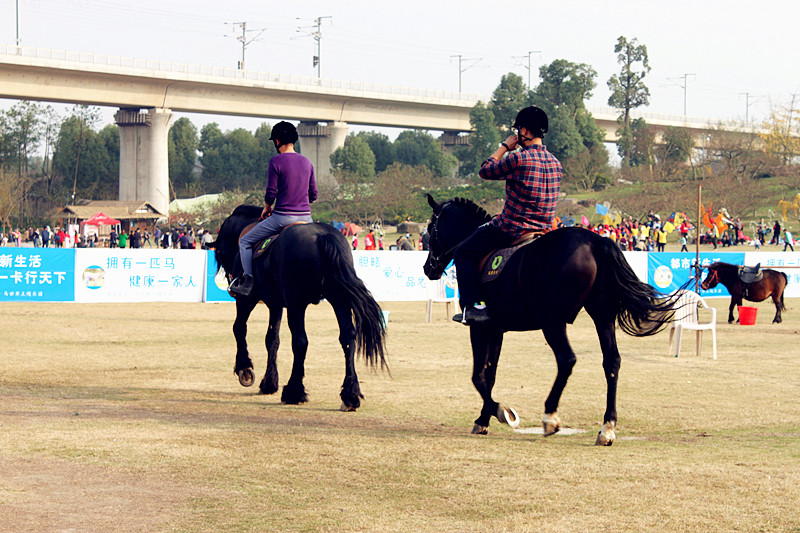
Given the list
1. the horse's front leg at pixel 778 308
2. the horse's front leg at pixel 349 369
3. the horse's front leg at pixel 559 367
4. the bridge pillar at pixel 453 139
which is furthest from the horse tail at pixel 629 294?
the bridge pillar at pixel 453 139

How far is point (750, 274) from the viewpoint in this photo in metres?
21.7

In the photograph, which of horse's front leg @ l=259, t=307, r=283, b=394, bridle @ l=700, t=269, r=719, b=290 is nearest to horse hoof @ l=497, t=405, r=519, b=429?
horse's front leg @ l=259, t=307, r=283, b=394

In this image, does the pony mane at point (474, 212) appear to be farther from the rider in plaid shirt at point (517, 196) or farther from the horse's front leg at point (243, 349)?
the horse's front leg at point (243, 349)

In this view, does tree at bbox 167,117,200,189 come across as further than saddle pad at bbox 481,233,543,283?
Yes

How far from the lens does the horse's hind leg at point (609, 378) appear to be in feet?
25.7

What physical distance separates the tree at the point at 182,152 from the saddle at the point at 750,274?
312 ft

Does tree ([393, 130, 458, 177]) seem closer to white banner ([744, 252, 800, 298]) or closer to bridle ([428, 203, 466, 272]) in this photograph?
white banner ([744, 252, 800, 298])

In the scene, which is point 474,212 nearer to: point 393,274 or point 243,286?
point 243,286

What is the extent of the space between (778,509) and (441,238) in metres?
4.43

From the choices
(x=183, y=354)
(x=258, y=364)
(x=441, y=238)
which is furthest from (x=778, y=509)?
(x=183, y=354)

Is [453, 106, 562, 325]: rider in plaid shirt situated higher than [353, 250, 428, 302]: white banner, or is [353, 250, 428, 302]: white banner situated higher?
[453, 106, 562, 325]: rider in plaid shirt

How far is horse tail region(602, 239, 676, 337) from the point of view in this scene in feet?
26.0

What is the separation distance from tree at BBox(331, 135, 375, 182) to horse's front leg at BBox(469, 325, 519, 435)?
75128 millimetres

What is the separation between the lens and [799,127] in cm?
8825
